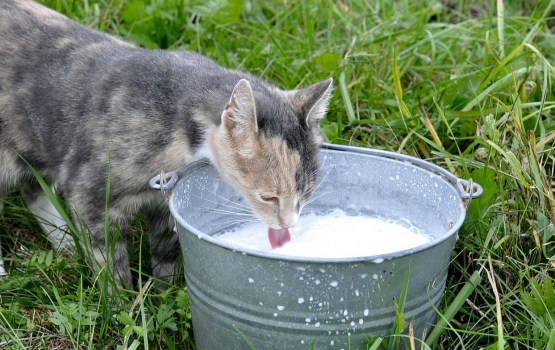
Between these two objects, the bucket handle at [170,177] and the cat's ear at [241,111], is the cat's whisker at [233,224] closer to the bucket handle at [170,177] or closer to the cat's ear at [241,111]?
the bucket handle at [170,177]

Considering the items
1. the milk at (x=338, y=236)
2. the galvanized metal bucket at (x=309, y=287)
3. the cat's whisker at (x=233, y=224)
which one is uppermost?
the galvanized metal bucket at (x=309, y=287)

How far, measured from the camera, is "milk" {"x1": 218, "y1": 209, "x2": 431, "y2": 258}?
2.82m

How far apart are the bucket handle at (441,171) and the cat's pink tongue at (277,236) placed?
376 millimetres

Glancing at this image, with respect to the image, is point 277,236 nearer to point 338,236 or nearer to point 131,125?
point 338,236

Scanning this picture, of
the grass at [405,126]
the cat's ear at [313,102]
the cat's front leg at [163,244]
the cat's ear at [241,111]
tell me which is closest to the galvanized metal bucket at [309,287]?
the grass at [405,126]

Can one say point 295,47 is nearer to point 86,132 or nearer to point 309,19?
point 309,19

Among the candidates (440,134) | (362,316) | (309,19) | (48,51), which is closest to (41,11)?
(48,51)

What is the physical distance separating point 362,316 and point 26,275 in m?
1.54

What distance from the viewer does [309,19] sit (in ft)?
14.9

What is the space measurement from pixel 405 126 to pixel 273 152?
3.44 feet

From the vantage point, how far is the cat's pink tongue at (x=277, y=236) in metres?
2.89

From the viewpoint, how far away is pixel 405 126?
3637 millimetres

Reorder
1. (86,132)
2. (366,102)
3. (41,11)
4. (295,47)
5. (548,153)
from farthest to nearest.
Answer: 1. (295,47)
2. (366,102)
3. (41,11)
4. (548,153)
5. (86,132)

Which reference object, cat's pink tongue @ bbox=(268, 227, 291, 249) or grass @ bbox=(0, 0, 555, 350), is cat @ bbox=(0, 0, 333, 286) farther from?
grass @ bbox=(0, 0, 555, 350)
